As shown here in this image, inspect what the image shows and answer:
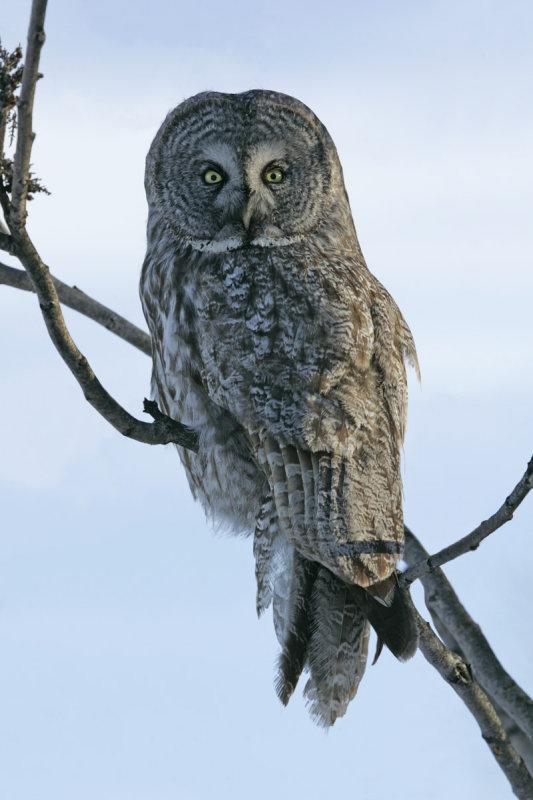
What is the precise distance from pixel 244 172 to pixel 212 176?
0.67 feet

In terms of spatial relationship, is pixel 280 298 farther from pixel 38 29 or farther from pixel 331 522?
pixel 38 29

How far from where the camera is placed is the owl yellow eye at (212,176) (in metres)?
3.85

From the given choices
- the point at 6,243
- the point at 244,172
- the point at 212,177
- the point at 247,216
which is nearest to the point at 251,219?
the point at 247,216

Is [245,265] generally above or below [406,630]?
A: above

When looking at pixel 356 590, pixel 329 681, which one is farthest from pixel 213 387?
pixel 329 681

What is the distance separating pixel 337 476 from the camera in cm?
315

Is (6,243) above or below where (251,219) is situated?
below

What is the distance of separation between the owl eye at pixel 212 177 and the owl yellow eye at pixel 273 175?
0.19 meters

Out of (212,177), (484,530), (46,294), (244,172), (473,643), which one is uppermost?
(212,177)

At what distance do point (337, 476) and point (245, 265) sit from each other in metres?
0.89

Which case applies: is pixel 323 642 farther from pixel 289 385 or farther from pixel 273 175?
pixel 273 175

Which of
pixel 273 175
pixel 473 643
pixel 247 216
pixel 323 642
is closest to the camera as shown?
pixel 323 642

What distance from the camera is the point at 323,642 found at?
127 inches

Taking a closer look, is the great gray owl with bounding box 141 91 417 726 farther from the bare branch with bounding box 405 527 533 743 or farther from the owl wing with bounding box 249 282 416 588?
the bare branch with bounding box 405 527 533 743
